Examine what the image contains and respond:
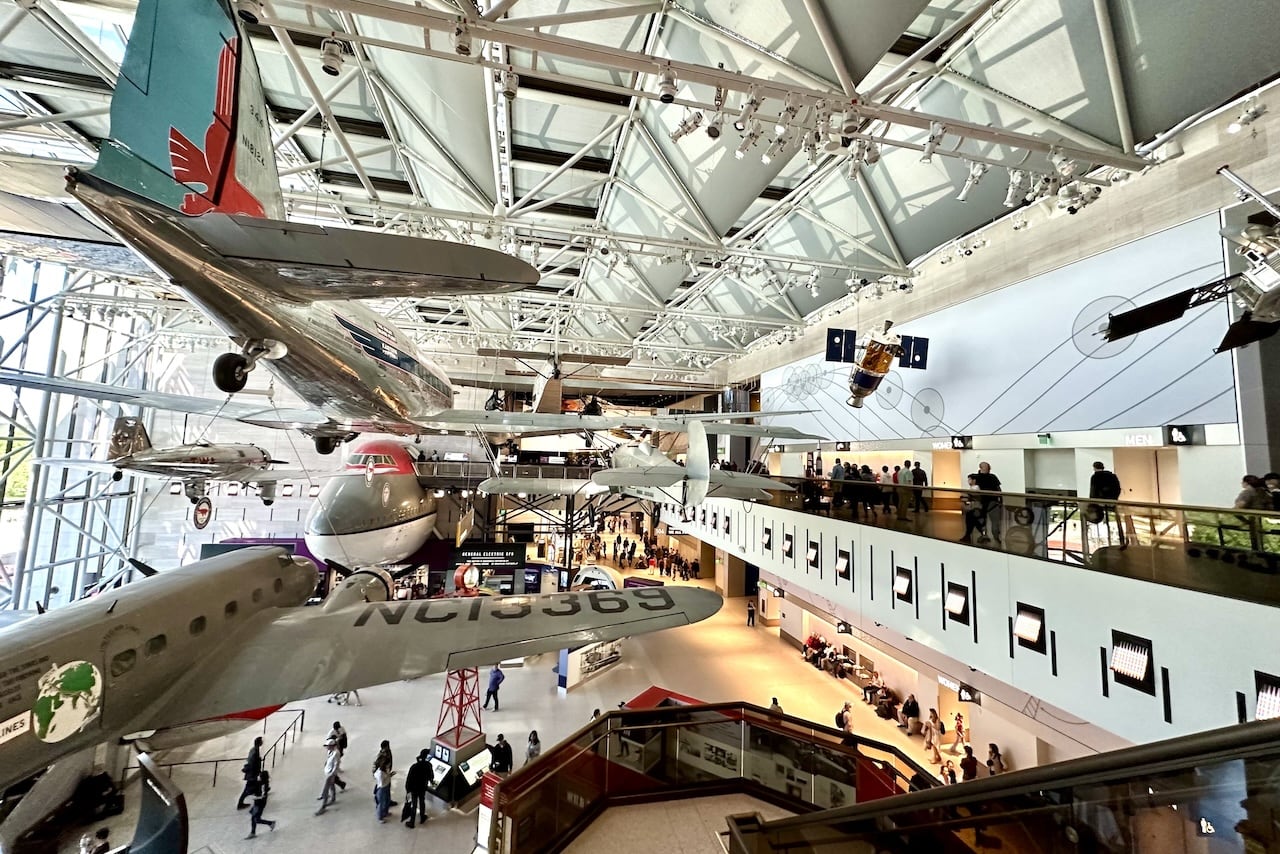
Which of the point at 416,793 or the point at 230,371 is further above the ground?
the point at 230,371

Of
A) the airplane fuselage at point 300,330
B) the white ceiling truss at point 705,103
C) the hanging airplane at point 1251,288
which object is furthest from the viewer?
the white ceiling truss at point 705,103

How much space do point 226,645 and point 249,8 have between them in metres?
6.02

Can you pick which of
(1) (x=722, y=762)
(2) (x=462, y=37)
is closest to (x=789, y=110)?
(2) (x=462, y=37)

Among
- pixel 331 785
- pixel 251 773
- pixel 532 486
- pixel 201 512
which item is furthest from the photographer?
pixel 532 486

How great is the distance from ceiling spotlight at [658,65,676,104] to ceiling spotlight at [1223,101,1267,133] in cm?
747

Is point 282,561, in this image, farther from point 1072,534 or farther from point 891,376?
point 891,376

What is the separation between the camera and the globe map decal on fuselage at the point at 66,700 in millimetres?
3541

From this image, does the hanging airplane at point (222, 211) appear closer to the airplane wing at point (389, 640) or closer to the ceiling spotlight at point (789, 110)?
the airplane wing at point (389, 640)

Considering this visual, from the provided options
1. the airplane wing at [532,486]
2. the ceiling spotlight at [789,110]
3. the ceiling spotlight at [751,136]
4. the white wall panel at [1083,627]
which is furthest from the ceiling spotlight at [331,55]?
the white wall panel at [1083,627]

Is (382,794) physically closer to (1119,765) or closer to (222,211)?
(222,211)

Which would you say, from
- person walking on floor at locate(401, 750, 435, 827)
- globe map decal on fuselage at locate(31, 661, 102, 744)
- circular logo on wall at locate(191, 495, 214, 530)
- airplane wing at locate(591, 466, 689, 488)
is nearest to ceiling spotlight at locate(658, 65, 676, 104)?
airplane wing at locate(591, 466, 689, 488)

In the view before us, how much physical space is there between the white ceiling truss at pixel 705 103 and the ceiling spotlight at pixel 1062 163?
36 mm

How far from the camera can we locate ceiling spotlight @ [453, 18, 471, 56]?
435 cm

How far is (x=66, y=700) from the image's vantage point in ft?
12.0
